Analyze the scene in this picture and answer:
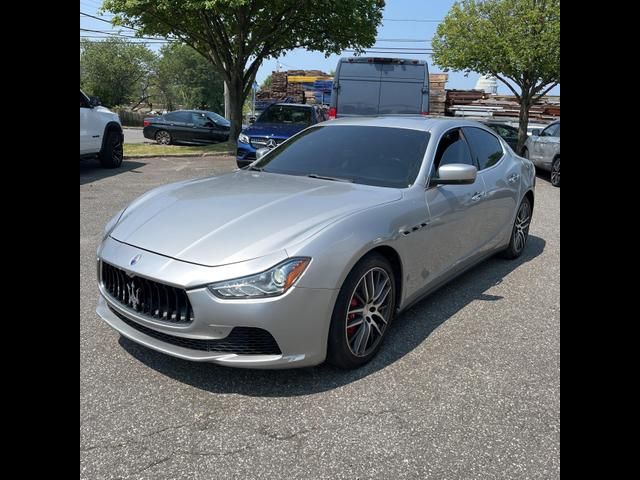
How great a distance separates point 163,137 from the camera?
63.5ft

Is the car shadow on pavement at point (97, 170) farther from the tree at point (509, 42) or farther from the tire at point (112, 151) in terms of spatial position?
the tree at point (509, 42)

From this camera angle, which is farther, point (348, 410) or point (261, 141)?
point (261, 141)

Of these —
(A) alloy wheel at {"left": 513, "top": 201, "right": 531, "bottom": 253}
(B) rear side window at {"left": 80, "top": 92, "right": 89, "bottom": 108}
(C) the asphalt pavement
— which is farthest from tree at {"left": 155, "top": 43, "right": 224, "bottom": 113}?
(A) alloy wheel at {"left": 513, "top": 201, "right": 531, "bottom": 253}

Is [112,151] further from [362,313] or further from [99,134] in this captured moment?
[362,313]

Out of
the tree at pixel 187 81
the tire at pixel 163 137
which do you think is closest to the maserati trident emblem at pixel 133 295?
the tire at pixel 163 137

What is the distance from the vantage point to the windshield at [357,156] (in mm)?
3795

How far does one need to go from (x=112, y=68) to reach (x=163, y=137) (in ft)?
130

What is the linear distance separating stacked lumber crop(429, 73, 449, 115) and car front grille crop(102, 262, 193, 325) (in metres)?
24.0

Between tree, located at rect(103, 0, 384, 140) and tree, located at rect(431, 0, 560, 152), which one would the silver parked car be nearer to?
tree, located at rect(431, 0, 560, 152)

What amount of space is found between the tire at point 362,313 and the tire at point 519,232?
8.34 feet

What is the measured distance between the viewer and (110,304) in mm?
2998

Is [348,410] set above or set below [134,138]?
below

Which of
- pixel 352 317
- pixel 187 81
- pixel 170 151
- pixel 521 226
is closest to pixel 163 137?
pixel 170 151
